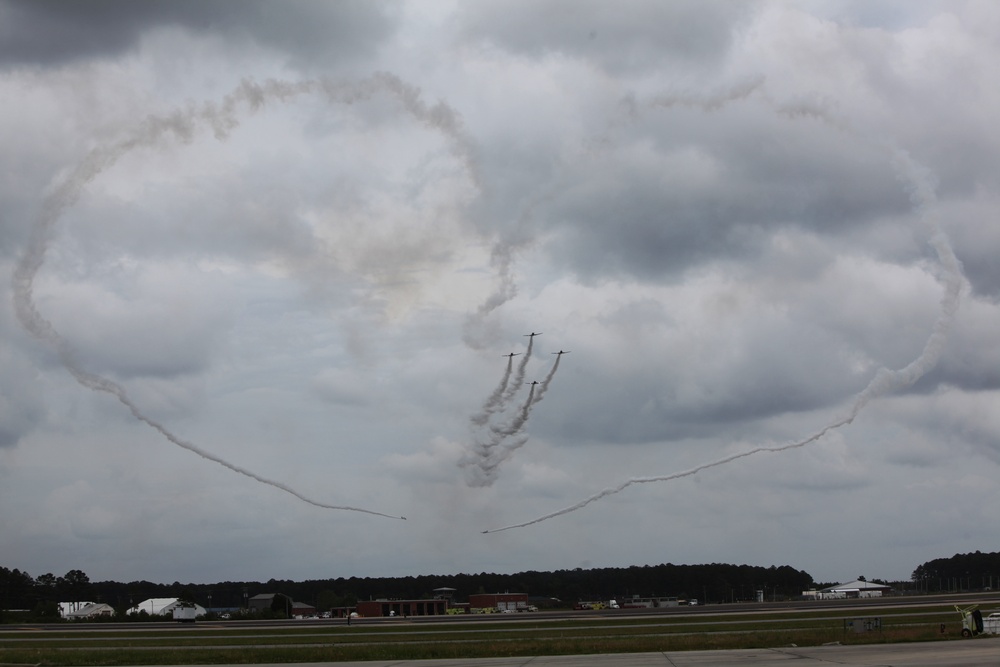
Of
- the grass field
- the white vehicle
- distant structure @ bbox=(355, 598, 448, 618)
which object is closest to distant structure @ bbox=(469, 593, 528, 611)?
distant structure @ bbox=(355, 598, 448, 618)

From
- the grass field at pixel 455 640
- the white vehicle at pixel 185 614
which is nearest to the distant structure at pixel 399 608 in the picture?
the white vehicle at pixel 185 614

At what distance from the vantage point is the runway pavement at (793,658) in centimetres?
4738

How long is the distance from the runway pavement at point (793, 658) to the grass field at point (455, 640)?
472cm

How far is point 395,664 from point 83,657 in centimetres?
2600

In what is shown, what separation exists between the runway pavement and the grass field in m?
4.72

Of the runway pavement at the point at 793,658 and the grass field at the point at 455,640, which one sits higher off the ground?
the runway pavement at the point at 793,658

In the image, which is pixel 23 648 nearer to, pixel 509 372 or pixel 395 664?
pixel 395 664

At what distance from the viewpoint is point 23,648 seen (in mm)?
81625

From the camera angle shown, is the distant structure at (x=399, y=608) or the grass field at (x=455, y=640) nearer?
the grass field at (x=455, y=640)

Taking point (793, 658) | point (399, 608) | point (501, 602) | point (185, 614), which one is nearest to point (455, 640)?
point (793, 658)

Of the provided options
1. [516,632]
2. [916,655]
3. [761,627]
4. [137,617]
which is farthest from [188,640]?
[137,617]

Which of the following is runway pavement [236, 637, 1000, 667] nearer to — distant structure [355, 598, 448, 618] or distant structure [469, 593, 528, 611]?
distant structure [355, 598, 448, 618]

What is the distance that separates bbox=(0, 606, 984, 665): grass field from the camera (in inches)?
2609

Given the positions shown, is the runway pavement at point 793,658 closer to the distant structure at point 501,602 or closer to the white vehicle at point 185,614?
the white vehicle at point 185,614
